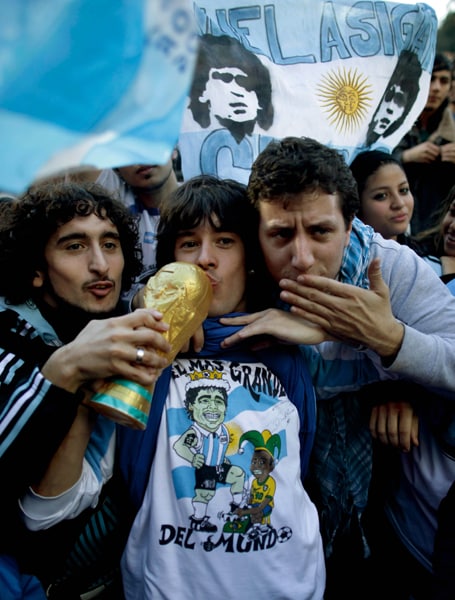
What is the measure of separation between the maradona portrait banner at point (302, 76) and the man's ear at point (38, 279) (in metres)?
1.19

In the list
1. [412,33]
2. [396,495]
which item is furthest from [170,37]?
[412,33]

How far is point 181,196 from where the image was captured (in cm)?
227

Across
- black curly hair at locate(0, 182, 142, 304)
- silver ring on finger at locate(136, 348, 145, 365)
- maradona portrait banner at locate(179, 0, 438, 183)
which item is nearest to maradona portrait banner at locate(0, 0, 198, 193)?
silver ring on finger at locate(136, 348, 145, 365)

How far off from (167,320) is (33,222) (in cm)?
91

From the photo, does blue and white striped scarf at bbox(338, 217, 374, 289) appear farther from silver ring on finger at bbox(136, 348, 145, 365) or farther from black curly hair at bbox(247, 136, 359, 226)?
silver ring on finger at bbox(136, 348, 145, 365)

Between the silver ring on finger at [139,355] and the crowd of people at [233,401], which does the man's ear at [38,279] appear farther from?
the silver ring on finger at [139,355]

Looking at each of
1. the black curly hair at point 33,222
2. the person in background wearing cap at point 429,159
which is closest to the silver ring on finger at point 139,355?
the black curly hair at point 33,222

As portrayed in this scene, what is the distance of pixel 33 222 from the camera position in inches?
87.0

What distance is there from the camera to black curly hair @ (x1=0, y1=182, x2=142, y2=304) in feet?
7.07

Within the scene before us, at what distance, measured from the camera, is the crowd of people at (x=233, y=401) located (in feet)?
5.39

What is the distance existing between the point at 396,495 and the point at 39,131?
2.15 metres

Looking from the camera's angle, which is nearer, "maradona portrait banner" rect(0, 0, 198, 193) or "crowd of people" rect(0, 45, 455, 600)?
"maradona portrait banner" rect(0, 0, 198, 193)

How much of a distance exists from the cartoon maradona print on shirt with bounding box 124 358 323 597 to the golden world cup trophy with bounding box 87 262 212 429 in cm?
27

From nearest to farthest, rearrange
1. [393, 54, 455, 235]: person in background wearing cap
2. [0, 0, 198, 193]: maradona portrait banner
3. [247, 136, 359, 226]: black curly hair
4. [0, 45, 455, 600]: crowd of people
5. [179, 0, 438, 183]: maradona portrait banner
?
1. [0, 0, 198, 193]: maradona portrait banner
2. [0, 45, 455, 600]: crowd of people
3. [247, 136, 359, 226]: black curly hair
4. [179, 0, 438, 183]: maradona portrait banner
5. [393, 54, 455, 235]: person in background wearing cap
